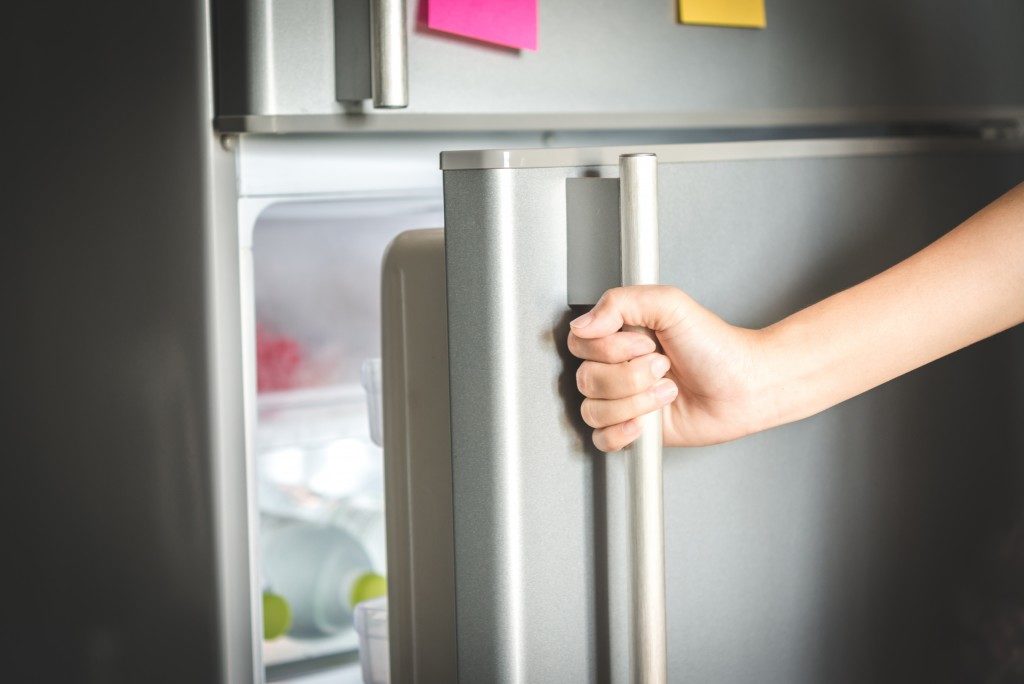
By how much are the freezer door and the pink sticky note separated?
189 millimetres

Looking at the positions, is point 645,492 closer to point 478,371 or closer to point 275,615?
point 478,371

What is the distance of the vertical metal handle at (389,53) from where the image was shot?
0.76 metres

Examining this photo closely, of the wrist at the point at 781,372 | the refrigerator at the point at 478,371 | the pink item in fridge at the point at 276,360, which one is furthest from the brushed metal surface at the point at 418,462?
the pink item in fridge at the point at 276,360

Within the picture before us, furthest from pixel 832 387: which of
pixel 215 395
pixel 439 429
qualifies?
pixel 215 395

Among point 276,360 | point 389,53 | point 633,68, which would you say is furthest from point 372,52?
point 276,360

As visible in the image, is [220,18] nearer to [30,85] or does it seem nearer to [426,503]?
[30,85]

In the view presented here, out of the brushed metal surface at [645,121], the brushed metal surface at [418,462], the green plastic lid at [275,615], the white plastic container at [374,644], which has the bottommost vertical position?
the green plastic lid at [275,615]

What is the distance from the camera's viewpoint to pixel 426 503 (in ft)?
2.81

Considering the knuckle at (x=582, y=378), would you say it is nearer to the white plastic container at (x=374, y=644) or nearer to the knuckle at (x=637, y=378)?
the knuckle at (x=637, y=378)

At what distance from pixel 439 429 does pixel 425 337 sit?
7cm

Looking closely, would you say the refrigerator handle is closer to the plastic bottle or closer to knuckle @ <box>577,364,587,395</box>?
knuckle @ <box>577,364,587,395</box>

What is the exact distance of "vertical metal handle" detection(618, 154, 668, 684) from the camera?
2.12 feet

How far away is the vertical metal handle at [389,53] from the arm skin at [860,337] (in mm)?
272

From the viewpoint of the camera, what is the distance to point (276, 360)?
152 cm
